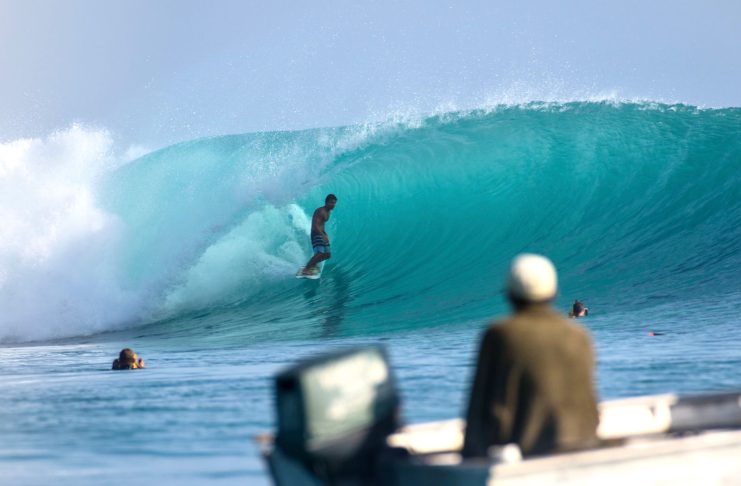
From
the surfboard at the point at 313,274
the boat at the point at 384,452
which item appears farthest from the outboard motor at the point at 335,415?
the surfboard at the point at 313,274

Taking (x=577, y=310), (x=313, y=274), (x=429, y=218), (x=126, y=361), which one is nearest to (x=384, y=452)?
(x=126, y=361)

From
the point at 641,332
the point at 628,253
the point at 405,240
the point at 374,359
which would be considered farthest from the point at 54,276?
the point at 374,359

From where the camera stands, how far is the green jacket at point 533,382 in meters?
4.16

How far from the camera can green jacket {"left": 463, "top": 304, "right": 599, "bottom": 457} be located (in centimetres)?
416

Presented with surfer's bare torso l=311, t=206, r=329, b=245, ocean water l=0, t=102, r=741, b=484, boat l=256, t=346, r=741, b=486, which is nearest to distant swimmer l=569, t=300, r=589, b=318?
ocean water l=0, t=102, r=741, b=484

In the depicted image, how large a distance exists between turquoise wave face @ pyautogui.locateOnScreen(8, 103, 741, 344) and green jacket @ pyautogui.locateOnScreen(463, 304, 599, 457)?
1167cm

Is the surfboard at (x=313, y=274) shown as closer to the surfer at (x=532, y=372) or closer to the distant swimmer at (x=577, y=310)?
the distant swimmer at (x=577, y=310)

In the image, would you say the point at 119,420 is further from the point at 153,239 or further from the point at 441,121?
the point at 441,121

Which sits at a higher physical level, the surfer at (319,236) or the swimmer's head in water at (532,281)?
the surfer at (319,236)

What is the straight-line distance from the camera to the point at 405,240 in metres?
21.6

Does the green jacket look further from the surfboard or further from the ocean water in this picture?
the surfboard

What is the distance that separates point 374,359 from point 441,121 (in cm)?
2169

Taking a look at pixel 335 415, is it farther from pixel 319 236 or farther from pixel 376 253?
pixel 376 253

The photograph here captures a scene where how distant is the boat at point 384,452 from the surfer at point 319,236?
13144 mm
